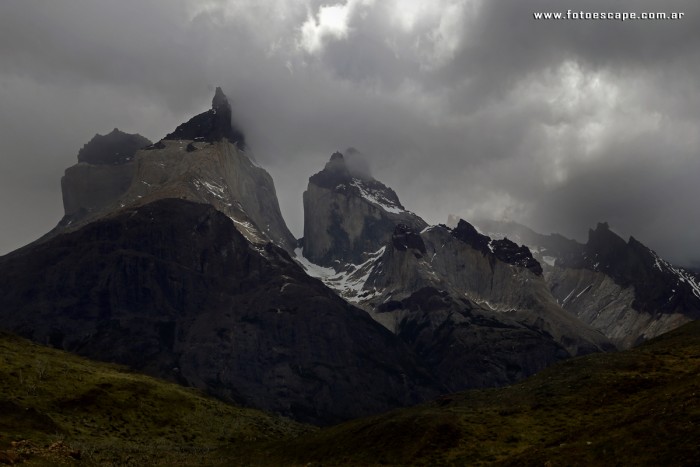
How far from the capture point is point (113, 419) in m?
158

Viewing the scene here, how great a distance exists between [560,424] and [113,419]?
345 ft

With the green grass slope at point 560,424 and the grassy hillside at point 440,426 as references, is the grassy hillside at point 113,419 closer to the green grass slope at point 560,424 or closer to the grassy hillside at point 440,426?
the grassy hillside at point 440,426

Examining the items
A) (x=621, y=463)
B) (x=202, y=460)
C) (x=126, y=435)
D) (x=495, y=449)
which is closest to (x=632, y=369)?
(x=495, y=449)

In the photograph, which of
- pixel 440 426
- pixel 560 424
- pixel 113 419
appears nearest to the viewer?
pixel 560 424

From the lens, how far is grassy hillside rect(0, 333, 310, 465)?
398 ft

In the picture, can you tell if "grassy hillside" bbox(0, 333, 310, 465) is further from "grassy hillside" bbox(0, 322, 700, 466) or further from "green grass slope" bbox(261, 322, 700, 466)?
"green grass slope" bbox(261, 322, 700, 466)

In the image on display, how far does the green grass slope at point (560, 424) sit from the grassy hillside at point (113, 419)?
85.5 ft

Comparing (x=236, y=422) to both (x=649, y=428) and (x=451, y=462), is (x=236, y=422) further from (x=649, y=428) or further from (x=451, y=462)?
(x=649, y=428)

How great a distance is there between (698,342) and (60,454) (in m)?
103

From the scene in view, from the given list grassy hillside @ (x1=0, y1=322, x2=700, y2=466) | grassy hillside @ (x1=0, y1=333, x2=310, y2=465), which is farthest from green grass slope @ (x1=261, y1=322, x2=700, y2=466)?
grassy hillside @ (x1=0, y1=333, x2=310, y2=465)

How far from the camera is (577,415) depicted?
318 feet

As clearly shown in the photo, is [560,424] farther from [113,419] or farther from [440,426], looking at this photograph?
[113,419]

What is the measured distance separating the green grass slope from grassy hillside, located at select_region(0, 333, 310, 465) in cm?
2606

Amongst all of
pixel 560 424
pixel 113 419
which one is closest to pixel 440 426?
pixel 560 424
